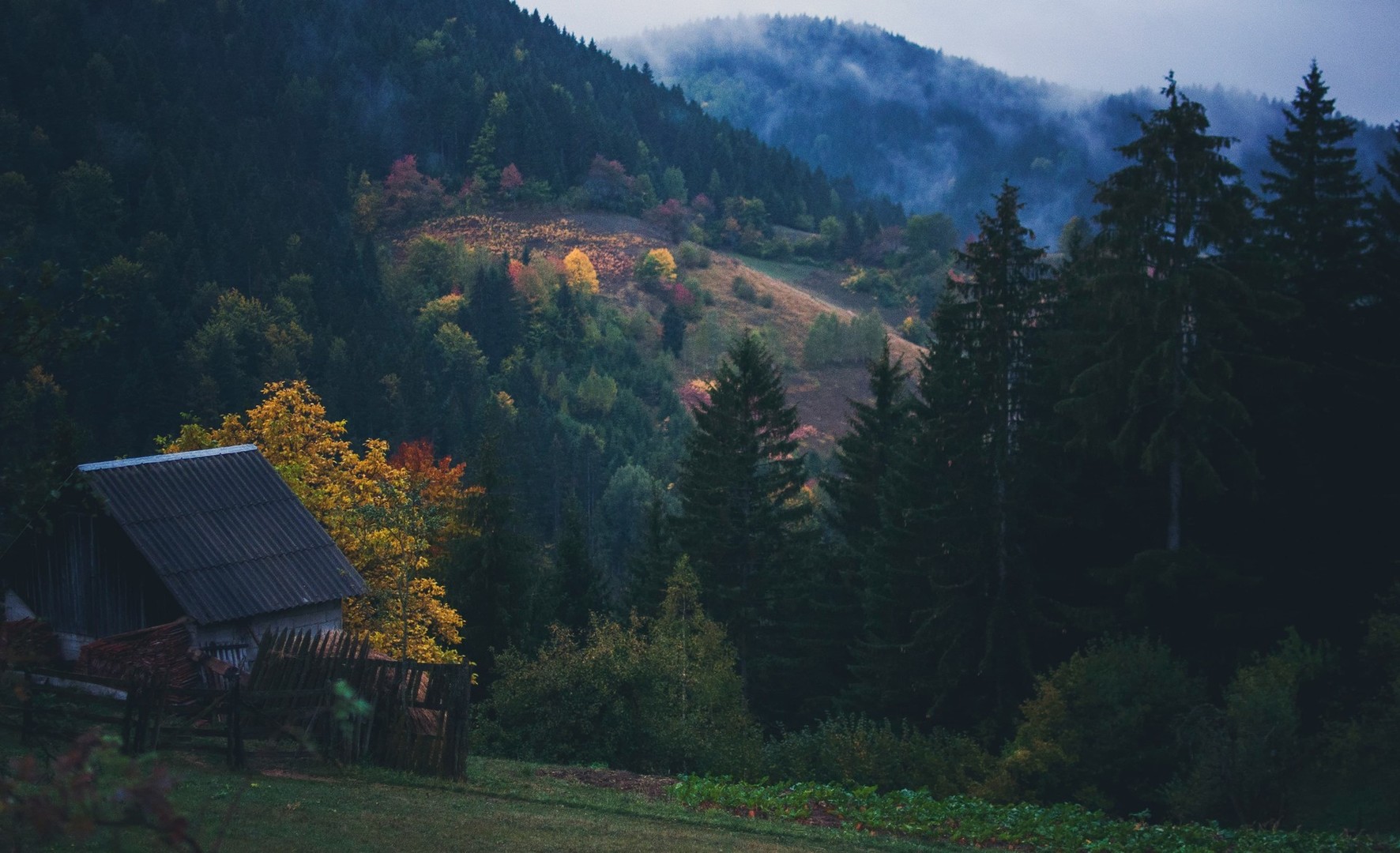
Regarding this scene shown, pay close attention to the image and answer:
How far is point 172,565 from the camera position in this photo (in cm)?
2395

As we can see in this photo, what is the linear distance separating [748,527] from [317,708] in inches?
1246

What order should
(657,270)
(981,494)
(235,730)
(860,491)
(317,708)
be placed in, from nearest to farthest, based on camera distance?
1. (235,730)
2. (317,708)
3. (981,494)
4. (860,491)
5. (657,270)

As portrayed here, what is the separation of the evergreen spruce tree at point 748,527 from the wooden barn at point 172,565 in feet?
74.3

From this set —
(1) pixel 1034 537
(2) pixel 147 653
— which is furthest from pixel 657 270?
(2) pixel 147 653

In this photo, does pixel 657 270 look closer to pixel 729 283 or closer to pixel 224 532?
pixel 729 283

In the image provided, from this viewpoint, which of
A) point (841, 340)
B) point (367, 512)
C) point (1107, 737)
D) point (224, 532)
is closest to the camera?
point (1107, 737)

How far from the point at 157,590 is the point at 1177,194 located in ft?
84.5

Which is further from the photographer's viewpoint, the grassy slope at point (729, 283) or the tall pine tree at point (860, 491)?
the grassy slope at point (729, 283)

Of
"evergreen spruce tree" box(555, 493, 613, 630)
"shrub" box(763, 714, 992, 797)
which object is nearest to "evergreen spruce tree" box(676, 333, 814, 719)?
"evergreen spruce tree" box(555, 493, 613, 630)

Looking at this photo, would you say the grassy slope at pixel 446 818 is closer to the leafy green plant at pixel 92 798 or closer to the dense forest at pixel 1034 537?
the dense forest at pixel 1034 537

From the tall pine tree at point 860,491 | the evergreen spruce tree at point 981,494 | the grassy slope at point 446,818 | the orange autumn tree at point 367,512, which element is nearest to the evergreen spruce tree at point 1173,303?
the evergreen spruce tree at point 981,494

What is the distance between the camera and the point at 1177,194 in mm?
28000

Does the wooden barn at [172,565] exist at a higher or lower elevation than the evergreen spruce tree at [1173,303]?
lower

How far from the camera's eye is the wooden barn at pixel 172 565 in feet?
79.0
